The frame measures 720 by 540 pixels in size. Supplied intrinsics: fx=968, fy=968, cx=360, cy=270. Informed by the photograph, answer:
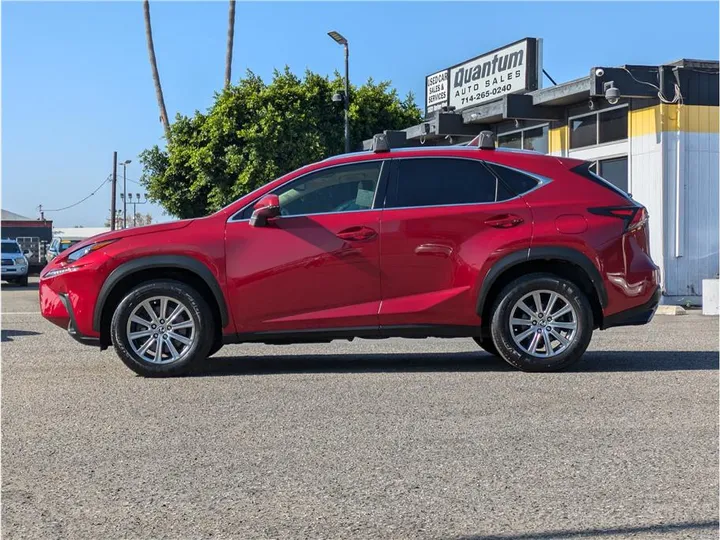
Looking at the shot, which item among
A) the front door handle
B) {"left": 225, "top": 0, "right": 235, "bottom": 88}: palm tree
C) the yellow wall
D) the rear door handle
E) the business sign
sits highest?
{"left": 225, "top": 0, "right": 235, "bottom": 88}: palm tree

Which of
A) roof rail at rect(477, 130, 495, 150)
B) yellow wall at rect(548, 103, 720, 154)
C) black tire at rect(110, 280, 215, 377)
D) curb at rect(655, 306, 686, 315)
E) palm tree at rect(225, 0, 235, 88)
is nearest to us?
black tire at rect(110, 280, 215, 377)

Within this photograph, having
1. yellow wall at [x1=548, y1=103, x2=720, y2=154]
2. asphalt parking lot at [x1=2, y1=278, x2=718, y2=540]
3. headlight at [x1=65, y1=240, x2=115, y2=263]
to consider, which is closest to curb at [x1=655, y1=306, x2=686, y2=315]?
yellow wall at [x1=548, y1=103, x2=720, y2=154]

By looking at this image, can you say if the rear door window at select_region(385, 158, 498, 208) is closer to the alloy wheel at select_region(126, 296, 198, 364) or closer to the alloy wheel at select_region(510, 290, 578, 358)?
the alloy wheel at select_region(510, 290, 578, 358)

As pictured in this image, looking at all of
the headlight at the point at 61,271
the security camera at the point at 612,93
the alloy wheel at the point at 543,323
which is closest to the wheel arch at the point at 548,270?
the alloy wheel at the point at 543,323

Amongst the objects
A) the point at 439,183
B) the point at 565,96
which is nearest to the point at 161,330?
the point at 439,183

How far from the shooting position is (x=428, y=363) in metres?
8.62

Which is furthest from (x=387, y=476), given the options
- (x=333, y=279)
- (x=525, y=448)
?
(x=333, y=279)

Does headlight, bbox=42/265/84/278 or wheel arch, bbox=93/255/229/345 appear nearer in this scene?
wheel arch, bbox=93/255/229/345

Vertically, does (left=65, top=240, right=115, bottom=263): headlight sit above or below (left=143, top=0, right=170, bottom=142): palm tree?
below

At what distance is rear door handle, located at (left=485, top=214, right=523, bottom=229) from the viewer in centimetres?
793

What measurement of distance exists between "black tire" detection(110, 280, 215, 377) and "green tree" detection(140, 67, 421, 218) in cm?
2618

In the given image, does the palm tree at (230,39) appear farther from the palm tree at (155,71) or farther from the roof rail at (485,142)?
the roof rail at (485,142)

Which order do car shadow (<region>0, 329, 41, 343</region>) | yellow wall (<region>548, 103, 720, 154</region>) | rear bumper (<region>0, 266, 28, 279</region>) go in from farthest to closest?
rear bumper (<region>0, 266, 28, 279</region>)
yellow wall (<region>548, 103, 720, 154</region>)
car shadow (<region>0, 329, 41, 343</region>)

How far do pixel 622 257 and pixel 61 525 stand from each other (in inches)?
211
